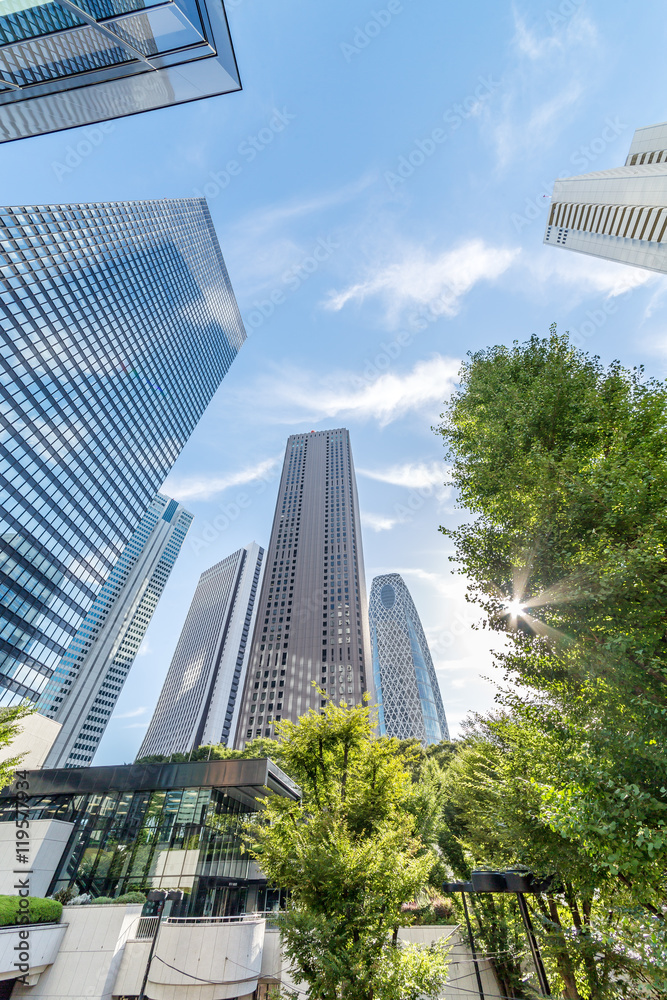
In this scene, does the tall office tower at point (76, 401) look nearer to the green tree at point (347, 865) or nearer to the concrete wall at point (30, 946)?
the concrete wall at point (30, 946)

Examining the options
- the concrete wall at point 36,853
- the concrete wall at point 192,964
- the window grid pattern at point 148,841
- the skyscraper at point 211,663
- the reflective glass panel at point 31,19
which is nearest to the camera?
the reflective glass panel at point 31,19

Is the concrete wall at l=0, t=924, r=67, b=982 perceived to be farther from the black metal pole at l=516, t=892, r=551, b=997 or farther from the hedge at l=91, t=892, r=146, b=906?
the black metal pole at l=516, t=892, r=551, b=997

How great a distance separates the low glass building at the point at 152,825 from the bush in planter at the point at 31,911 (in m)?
4.76

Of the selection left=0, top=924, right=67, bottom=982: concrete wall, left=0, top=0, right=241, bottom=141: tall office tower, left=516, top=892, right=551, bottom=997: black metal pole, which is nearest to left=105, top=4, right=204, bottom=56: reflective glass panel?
left=0, top=0, right=241, bottom=141: tall office tower

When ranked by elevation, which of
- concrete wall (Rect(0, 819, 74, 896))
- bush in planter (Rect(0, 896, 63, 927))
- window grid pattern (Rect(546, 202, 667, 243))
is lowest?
bush in planter (Rect(0, 896, 63, 927))

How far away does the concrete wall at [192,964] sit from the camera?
12109 millimetres

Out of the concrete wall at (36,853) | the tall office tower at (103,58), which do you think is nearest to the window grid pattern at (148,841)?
the concrete wall at (36,853)

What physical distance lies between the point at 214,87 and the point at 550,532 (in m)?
10.5

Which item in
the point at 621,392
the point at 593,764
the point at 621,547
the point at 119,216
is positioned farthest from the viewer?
the point at 119,216

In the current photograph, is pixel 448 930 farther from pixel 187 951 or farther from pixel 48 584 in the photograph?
pixel 48 584

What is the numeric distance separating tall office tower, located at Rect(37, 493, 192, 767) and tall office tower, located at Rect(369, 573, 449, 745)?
86.6m

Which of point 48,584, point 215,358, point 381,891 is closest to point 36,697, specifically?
point 48,584

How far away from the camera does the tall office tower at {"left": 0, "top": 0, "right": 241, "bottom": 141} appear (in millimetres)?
5691

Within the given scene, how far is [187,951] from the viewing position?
40.9ft
